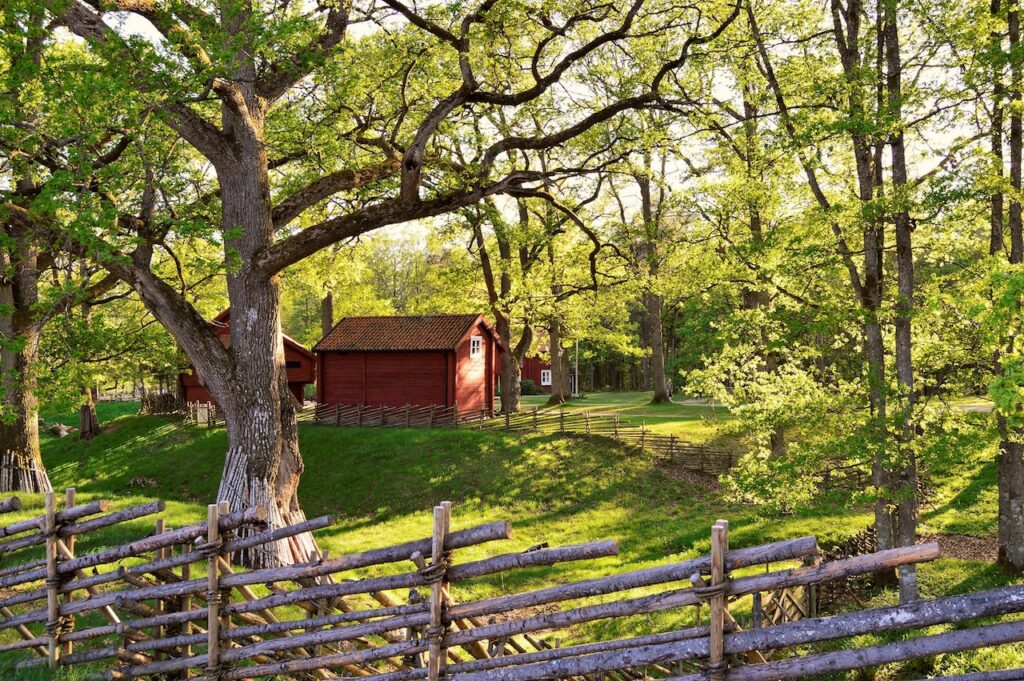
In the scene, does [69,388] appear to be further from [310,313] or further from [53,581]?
[310,313]

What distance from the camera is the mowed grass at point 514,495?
49.6 feet

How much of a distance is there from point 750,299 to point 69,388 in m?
19.8

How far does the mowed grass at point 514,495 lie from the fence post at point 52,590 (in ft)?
19.2

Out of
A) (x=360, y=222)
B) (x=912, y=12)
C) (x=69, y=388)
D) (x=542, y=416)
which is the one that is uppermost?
(x=912, y=12)

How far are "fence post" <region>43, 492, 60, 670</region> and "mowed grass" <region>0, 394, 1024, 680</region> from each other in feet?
19.2

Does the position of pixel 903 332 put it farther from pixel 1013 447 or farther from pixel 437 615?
pixel 437 615

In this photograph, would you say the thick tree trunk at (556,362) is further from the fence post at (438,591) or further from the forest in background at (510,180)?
the fence post at (438,591)

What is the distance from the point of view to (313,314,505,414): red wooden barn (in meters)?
32.3

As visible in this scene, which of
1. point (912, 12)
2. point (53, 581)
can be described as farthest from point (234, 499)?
point (912, 12)

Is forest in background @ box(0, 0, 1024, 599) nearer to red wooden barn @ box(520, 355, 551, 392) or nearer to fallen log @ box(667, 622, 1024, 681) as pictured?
fallen log @ box(667, 622, 1024, 681)

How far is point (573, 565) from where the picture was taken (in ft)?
57.1

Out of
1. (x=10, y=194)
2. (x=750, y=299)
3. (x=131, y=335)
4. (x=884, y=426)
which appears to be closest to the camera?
(x=10, y=194)

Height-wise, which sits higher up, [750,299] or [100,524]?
[750,299]

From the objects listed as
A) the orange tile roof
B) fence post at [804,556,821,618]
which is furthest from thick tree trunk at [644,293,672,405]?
fence post at [804,556,821,618]
